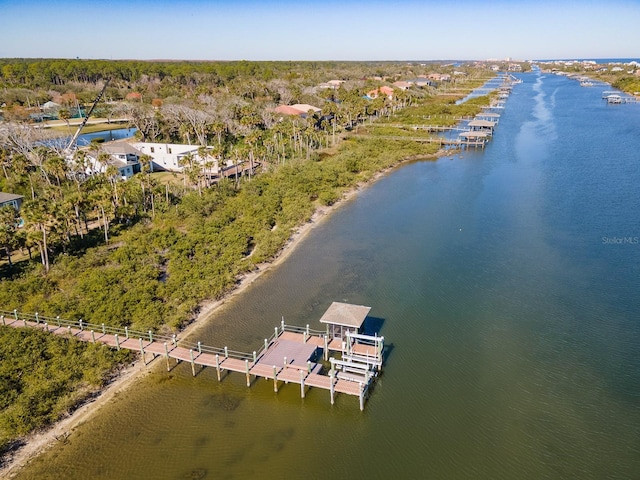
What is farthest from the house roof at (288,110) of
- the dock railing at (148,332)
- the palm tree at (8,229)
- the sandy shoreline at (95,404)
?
the dock railing at (148,332)

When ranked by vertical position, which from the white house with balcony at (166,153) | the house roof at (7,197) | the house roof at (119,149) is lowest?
the house roof at (7,197)

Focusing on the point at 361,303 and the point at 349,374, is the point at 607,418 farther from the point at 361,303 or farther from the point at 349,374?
the point at 361,303

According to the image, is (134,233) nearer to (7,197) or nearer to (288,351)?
(7,197)

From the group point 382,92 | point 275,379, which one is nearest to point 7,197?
point 275,379

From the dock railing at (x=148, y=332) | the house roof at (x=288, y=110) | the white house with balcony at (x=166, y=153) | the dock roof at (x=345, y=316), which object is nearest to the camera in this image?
the dock roof at (x=345, y=316)

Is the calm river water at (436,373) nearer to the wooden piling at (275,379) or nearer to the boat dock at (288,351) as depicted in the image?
the wooden piling at (275,379)

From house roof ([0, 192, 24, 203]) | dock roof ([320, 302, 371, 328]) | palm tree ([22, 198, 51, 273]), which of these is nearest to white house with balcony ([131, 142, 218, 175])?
house roof ([0, 192, 24, 203])

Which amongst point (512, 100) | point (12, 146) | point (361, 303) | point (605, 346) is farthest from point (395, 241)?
point (512, 100)
